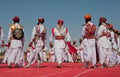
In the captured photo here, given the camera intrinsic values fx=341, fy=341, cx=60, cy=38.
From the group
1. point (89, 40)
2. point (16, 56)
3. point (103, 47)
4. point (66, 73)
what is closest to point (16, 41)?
point (16, 56)

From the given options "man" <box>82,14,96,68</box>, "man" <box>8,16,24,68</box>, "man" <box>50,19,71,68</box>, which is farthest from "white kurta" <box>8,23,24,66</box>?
"man" <box>82,14,96,68</box>

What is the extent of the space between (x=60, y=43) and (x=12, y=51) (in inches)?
92.7

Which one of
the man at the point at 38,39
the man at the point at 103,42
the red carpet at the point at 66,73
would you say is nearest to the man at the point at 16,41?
the man at the point at 38,39

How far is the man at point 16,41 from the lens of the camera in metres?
16.3

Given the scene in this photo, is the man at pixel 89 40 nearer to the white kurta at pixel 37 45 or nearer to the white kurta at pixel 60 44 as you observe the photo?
the white kurta at pixel 60 44

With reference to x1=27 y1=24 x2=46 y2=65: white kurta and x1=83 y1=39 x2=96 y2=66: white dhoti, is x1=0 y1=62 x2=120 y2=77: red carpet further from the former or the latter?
x1=27 y1=24 x2=46 y2=65: white kurta

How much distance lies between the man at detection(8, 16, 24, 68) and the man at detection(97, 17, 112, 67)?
3.85 metres

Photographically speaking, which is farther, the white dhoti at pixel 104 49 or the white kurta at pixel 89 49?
the white dhoti at pixel 104 49

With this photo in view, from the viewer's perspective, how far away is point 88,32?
48.9 ft

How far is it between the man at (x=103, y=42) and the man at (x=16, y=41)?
3.85 m

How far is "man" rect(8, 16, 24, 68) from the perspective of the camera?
16344mm

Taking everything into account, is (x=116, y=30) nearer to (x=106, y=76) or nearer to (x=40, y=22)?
(x=40, y=22)

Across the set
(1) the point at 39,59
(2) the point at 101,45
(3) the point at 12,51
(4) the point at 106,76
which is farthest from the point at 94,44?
(4) the point at 106,76

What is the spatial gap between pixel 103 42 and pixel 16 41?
420cm
